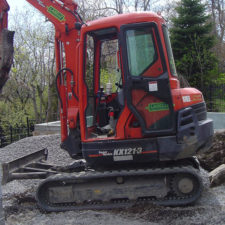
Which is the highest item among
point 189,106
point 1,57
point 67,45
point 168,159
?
point 67,45

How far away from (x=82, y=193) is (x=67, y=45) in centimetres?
239

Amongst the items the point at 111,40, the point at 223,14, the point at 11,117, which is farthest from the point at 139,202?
the point at 223,14

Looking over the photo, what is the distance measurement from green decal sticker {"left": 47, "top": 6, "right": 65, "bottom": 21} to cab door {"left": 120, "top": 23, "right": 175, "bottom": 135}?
1292mm

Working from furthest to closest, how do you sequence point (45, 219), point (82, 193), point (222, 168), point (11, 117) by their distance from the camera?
point (11, 117) → point (222, 168) → point (82, 193) → point (45, 219)

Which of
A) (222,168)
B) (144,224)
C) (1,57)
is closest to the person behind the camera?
(1,57)

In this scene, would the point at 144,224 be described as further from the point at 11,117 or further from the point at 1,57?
the point at 11,117

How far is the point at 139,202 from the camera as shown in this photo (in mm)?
4445

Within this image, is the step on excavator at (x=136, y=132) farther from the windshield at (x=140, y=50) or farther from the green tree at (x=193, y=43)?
the green tree at (x=193, y=43)

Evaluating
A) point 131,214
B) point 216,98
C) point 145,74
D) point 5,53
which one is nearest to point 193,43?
point 216,98

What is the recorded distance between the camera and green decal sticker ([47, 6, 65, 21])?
5027mm

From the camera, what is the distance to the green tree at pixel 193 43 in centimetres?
1512

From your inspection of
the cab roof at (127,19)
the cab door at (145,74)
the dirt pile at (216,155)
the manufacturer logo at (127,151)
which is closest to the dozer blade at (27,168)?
the manufacturer logo at (127,151)

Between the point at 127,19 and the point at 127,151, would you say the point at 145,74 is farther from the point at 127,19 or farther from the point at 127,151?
the point at 127,151

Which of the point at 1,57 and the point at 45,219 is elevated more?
the point at 1,57
